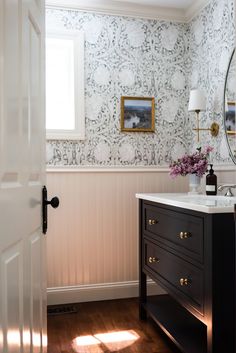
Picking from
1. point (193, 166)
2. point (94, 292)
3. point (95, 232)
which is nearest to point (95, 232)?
point (95, 232)

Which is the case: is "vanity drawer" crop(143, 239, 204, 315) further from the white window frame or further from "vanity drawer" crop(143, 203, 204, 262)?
the white window frame

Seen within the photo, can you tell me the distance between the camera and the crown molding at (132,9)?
111 inches

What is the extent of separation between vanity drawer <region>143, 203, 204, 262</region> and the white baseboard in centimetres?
77

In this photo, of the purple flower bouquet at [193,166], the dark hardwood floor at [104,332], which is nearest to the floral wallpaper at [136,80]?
the purple flower bouquet at [193,166]

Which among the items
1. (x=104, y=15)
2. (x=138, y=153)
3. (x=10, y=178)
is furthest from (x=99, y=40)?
(x=10, y=178)

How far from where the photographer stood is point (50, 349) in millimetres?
2121

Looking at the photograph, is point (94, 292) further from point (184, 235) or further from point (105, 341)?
point (184, 235)

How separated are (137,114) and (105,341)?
183cm

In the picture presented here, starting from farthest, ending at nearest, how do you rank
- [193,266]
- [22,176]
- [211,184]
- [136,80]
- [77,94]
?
[136,80] → [77,94] → [211,184] → [193,266] → [22,176]

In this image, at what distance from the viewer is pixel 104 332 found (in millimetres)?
2350

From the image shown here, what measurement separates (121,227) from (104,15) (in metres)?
1.84

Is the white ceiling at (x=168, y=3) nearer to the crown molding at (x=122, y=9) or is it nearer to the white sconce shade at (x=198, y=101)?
the crown molding at (x=122, y=9)

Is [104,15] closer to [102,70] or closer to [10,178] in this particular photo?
[102,70]

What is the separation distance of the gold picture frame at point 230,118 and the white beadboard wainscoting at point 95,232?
0.79 meters
